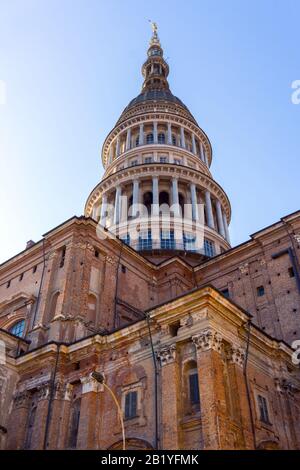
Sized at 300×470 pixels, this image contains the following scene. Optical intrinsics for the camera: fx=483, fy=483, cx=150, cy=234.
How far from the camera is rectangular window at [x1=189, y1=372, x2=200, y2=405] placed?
776 inches

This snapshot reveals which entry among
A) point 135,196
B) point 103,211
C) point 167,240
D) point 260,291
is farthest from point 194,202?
point 260,291

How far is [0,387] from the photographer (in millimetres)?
24859

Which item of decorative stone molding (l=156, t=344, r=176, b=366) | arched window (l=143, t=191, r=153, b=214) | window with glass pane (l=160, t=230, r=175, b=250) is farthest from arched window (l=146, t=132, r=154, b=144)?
decorative stone molding (l=156, t=344, r=176, b=366)

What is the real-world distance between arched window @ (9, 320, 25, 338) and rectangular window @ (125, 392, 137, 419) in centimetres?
963

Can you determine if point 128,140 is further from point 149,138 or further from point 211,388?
point 211,388

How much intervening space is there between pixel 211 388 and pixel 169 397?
2123mm

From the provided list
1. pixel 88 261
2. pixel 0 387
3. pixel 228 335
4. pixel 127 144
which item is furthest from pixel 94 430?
A: pixel 127 144

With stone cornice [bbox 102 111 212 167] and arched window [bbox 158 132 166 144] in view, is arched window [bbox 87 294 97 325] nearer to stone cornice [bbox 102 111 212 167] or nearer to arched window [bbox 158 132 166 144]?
arched window [bbox 158 132 166 144]

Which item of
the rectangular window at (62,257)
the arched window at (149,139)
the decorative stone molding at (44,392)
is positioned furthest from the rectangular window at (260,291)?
the arched window at (149,139)

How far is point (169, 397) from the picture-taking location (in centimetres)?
1992

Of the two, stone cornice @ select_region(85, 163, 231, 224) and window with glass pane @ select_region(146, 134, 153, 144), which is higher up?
window with glass pane @ select_region(146, 134, 153, 144)

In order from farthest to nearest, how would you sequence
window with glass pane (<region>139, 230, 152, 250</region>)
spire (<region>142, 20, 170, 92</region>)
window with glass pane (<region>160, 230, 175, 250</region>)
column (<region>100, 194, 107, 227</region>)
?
1. spire (<region>142, 20, 170, 92</region>)
2. column (<region>100, 194, 107, 227</region>)
3. window with glass pane (<region>139, 230, 152, 250</region>)
4. window with glass pane (<region>160, 230, 175, 250</region>)
